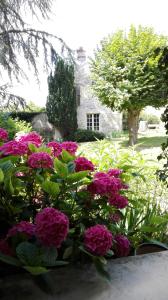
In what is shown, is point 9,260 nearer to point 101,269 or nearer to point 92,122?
point 101,269

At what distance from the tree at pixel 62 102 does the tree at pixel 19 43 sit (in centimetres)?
981

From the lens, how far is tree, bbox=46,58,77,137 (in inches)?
666

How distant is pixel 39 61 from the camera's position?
6953 mm

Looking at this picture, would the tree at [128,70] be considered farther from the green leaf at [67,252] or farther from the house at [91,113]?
the green leaf at [67,252]

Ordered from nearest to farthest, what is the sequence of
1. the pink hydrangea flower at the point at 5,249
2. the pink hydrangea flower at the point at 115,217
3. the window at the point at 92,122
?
1. the pink hydrangea flower at the point at 5,249
2. the pink hydrangea flower at the point at 115,217
3. the window at the point at 92,122

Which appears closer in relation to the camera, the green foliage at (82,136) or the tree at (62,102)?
the tree at (62,102)

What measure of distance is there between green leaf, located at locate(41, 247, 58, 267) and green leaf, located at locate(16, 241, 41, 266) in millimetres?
16

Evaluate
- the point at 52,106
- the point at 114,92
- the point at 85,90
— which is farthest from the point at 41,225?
the point at 85,90

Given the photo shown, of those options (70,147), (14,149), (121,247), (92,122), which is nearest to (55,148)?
(70,147)

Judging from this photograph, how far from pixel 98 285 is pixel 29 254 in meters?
0.22

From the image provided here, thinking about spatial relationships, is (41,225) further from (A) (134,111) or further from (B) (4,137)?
(A) (134,111)

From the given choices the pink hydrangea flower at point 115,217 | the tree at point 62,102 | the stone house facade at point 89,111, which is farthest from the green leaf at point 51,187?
the stone house facade at point 89,111

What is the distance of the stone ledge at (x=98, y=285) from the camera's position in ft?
2.72

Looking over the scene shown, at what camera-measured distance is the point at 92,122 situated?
19156mm
